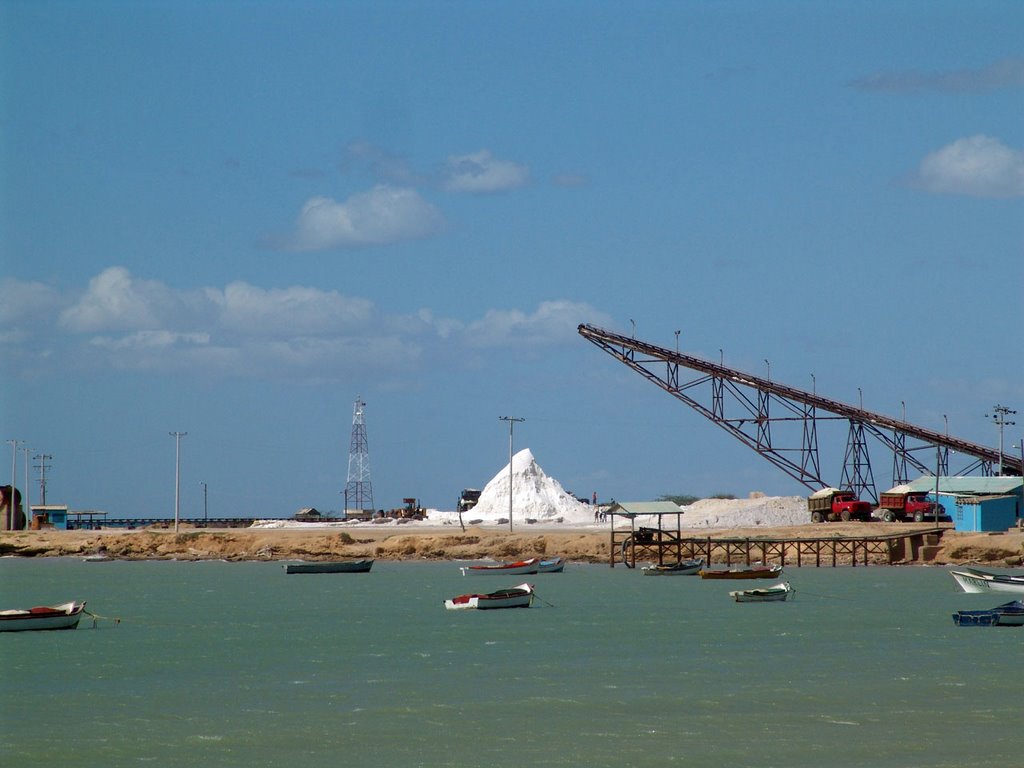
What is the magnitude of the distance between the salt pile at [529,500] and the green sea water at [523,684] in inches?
2251

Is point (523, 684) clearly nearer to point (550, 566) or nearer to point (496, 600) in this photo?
point (496, 600)

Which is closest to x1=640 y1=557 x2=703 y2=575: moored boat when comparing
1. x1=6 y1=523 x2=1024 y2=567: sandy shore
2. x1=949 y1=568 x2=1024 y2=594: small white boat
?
x1=6 y1=523 x2=1024 y2=567: sandy shore

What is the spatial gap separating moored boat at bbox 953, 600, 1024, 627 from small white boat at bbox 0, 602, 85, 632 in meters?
28.5

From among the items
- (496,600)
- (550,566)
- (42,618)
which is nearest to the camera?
(42,618)

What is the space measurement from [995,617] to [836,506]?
154 feet

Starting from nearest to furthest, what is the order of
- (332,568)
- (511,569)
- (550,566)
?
(511,569) → (550,566) → (332,568)

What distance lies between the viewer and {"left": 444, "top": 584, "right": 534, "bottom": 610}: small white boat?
5322 centimetres

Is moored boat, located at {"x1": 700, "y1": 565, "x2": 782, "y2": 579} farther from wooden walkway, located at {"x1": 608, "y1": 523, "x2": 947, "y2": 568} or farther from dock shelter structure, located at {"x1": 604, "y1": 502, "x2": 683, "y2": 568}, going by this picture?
wooden walkway, located at {"x1": 608, "y1": 523, "x2": 947, "y2": 568}

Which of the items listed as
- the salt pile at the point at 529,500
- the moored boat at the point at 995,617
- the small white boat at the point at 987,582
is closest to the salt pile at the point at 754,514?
the salt pile at the point at 529,500

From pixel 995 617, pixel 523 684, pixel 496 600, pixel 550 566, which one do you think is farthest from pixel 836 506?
pixel 523 684

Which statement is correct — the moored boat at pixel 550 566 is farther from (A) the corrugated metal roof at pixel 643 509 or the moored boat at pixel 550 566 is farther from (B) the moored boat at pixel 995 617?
(B) the moored boat at pixel 995 617

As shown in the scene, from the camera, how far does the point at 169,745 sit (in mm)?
27297

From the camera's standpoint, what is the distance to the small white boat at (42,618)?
151 ft

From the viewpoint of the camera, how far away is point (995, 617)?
46094mm
